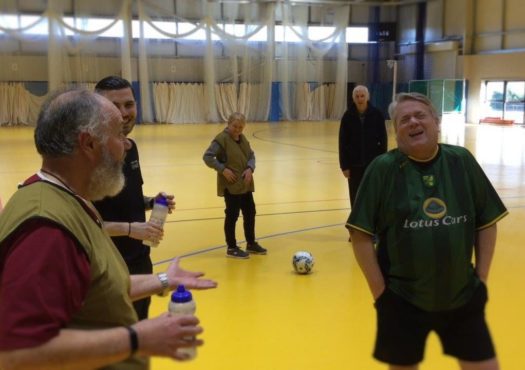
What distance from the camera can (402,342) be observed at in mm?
2773

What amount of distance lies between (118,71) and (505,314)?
88.0 feet

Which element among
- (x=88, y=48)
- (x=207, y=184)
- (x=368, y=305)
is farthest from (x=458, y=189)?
(x=88, y=48)

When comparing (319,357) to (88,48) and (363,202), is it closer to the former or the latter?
(363,202)

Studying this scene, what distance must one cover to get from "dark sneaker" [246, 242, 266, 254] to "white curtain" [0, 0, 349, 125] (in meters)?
21.7

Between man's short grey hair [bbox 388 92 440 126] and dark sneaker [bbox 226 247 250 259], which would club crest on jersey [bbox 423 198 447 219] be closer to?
man's short grey hair [bbox 388 92 440 126]

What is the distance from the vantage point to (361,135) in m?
7.12

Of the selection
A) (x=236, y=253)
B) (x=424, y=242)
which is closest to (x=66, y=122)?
(x=424, y=242)

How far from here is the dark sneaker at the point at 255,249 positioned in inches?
271

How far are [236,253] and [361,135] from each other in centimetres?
211

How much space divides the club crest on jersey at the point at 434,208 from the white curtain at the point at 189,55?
1010 inches

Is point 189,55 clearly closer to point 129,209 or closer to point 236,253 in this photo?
point 236,253

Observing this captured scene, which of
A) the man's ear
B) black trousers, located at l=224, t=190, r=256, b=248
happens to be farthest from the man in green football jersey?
black trousers, located at l=224, t=190, r=256, b=248

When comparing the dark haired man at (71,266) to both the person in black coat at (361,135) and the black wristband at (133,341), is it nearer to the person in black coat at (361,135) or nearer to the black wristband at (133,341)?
the black wristband at (133,341)

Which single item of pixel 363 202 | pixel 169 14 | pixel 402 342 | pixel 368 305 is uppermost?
pixel 169 14
